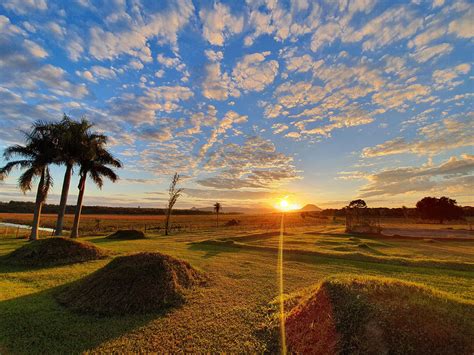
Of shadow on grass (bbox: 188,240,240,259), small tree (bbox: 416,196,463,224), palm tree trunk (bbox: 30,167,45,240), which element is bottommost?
shadow on grass (bbox: 188,240,240,259)

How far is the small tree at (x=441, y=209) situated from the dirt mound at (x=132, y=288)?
233 ft

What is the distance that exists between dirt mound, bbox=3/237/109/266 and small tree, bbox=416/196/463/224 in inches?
2817

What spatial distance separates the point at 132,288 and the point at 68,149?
827 inches

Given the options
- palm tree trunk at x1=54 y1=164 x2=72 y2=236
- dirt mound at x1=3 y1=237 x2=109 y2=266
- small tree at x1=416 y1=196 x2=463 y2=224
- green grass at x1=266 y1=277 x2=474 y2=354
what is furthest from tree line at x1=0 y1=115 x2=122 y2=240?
small tree at x1=416 y1=196 x2=463 y2=224

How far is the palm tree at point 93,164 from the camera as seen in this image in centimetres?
2555

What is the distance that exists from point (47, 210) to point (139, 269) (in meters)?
143

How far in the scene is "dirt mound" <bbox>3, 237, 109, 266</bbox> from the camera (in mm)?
13288

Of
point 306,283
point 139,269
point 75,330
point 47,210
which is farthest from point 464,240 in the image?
point 47,210

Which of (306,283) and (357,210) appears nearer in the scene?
(306,283)

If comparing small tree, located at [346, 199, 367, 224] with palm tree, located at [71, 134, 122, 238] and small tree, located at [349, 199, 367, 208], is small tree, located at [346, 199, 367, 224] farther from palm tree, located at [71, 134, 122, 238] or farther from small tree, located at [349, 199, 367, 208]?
palm tree, located at [71, 134, 122, 238]

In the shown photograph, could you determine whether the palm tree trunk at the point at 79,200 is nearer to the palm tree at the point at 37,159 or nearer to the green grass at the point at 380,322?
the palm tree at the point at 37,159

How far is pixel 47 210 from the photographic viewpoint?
403 ft

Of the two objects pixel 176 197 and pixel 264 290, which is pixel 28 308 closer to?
pixel 264 290

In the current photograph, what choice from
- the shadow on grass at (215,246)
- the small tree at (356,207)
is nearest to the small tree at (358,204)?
the small tree at (356,207)
